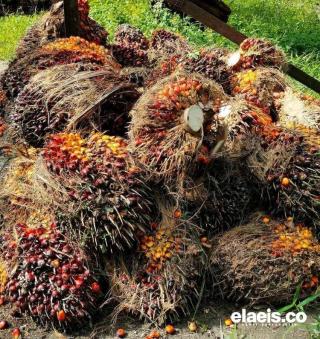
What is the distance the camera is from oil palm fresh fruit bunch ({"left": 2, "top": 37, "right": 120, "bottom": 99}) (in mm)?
4105

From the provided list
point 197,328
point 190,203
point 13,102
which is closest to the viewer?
point 197,328

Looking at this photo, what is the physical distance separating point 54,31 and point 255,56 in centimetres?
175

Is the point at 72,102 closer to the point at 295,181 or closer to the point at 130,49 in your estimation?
the point at 295,181

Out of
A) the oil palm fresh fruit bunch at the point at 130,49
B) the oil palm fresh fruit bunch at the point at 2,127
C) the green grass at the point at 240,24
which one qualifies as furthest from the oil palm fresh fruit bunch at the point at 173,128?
the green grass at the point at 240,24

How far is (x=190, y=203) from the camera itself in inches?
128

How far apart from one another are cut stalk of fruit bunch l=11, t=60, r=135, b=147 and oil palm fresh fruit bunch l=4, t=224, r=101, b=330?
806 mm

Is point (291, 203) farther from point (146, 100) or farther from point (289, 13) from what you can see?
point (289, 13)

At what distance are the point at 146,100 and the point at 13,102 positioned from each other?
136 centimetres

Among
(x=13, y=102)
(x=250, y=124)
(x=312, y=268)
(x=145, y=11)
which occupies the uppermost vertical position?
(x=250, y=124)

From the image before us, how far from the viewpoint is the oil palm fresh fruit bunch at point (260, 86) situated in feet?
12.6

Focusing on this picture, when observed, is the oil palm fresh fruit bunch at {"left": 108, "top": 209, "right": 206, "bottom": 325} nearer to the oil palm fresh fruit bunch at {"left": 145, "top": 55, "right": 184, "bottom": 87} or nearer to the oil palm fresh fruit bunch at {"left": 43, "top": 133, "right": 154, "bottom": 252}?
the oil palm fresh fruit bunch at {"left": 43, "top": 133, "right": 154, "bottom": 252}

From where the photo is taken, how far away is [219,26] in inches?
182

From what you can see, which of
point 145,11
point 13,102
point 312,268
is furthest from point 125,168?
point 145,11

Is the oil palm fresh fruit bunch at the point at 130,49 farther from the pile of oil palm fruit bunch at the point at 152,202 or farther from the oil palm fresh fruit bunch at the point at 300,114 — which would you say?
the oil palm fresh fruit bunch at the point at 300,114
